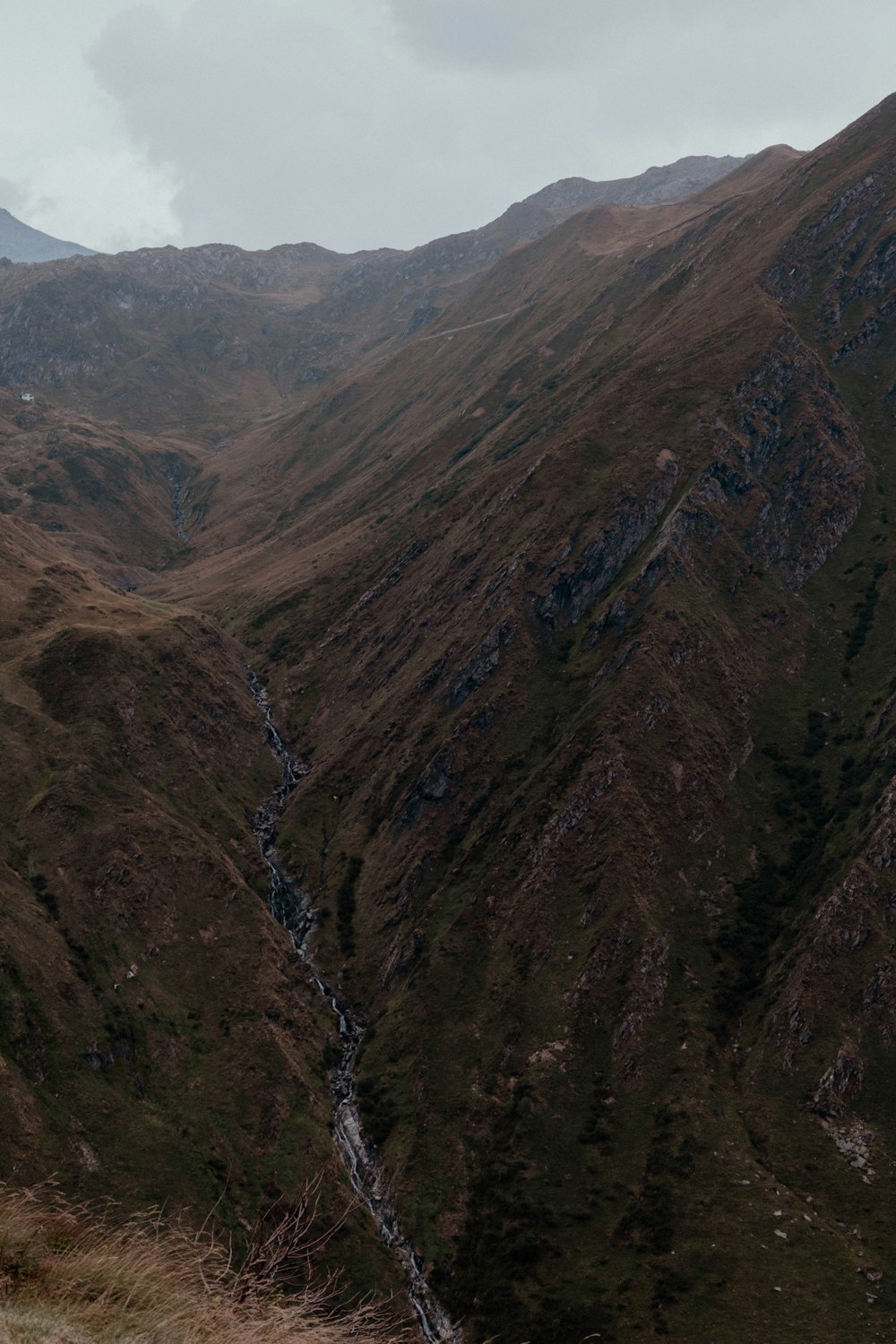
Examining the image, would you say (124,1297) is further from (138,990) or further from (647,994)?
(138,990)

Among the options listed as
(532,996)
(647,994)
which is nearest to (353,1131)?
(532,996)

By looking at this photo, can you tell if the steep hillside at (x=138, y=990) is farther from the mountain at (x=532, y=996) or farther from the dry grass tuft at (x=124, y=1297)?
the dry grass tuft at (x=124, y=1297)

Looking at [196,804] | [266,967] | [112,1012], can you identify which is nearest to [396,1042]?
[266,967]

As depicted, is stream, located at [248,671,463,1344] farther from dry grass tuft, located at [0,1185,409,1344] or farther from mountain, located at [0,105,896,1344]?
dry grass tuft, located at [0,1185,409,1344]

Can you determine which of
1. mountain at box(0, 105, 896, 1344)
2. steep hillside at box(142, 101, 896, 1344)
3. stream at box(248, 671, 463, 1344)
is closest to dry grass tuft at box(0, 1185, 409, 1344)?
steep hillside at box(142, 101, 896, 1344)

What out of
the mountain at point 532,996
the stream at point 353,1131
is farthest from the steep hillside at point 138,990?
the stream at point 353,1131
